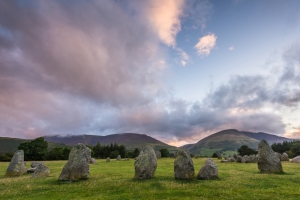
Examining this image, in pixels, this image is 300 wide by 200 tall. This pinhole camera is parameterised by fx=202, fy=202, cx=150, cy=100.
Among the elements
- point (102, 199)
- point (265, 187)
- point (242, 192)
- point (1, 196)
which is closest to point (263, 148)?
point (265, 187)

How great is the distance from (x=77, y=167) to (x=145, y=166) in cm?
699

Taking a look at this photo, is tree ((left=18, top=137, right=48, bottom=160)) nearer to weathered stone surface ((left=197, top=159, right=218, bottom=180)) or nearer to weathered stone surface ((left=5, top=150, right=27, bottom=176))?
weathered stone surface ((left=5, top=150, right=27, bottom=176))

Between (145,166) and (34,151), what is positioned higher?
(34,151)

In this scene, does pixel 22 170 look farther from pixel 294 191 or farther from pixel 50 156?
pixel 50 156

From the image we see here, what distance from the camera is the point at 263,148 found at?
Result: 85.3ft

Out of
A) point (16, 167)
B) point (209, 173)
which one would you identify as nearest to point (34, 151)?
point (16, 167)

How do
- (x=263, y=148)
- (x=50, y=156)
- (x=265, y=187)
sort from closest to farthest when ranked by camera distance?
(x=265, y=187) → (x=263, y=148) → (x=50, y=156)

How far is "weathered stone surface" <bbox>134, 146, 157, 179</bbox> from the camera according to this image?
20125 millimetres

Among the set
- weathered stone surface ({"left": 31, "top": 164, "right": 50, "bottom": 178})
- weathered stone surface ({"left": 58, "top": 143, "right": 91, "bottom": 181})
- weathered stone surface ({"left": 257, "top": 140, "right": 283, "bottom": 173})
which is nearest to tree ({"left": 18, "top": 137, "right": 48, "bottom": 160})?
weathered stone surface ({"left": 31, "top": 164, "right": 50, "bottom": 178})

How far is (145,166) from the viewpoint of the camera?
20359 mm

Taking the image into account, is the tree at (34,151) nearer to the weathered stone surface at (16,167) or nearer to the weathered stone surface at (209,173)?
the weathered stone surface at (16,167)

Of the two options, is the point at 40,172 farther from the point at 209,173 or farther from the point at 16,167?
the point at 209,173

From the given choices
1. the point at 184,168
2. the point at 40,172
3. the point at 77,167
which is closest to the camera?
the point at 184,168

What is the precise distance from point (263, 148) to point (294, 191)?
12.3 meters
